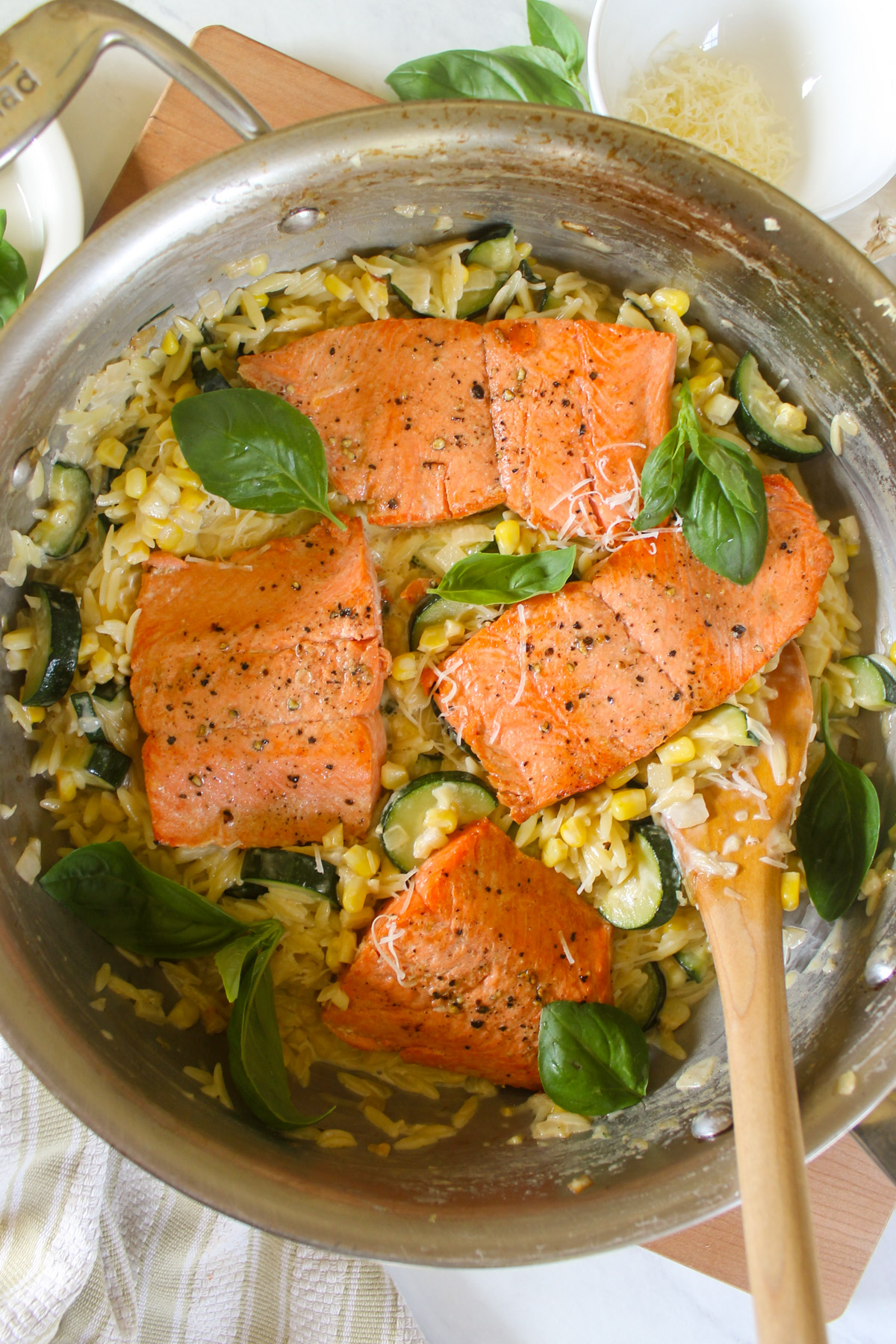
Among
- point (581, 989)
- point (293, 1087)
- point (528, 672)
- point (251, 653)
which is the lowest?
point (293, 1087)

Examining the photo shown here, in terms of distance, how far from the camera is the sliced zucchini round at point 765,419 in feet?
10.1

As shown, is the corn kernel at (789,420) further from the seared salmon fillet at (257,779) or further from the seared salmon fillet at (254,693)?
the seared salmon fillet at (257,779)

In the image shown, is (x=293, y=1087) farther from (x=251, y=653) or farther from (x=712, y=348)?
(x=712, y=348)

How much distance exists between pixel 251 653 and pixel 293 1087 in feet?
4.64

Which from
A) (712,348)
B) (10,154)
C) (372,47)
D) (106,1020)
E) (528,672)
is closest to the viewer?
(10,154)

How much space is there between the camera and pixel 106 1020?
2.74 meters

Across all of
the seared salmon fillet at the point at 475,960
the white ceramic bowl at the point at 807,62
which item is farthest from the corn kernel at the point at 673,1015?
the white ceramic bowl at the point at 807,62


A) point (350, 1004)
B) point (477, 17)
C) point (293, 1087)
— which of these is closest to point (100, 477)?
point (350, 1004)

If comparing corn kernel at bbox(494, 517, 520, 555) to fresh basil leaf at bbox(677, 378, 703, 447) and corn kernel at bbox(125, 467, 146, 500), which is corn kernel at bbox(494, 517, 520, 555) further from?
corn kernel at bbox(125, 467, 146, 500)

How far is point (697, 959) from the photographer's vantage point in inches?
125

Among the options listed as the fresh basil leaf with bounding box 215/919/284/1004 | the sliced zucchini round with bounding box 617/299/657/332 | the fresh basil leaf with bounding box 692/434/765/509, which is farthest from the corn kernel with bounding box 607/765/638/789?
the sliced zucchini round with bounding box 617/299/657/332

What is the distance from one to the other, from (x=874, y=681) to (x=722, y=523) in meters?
0.83

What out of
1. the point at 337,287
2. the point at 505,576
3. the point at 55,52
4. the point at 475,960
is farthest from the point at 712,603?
the point at 55,52

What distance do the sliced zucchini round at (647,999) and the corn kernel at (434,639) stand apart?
4.24 ft
